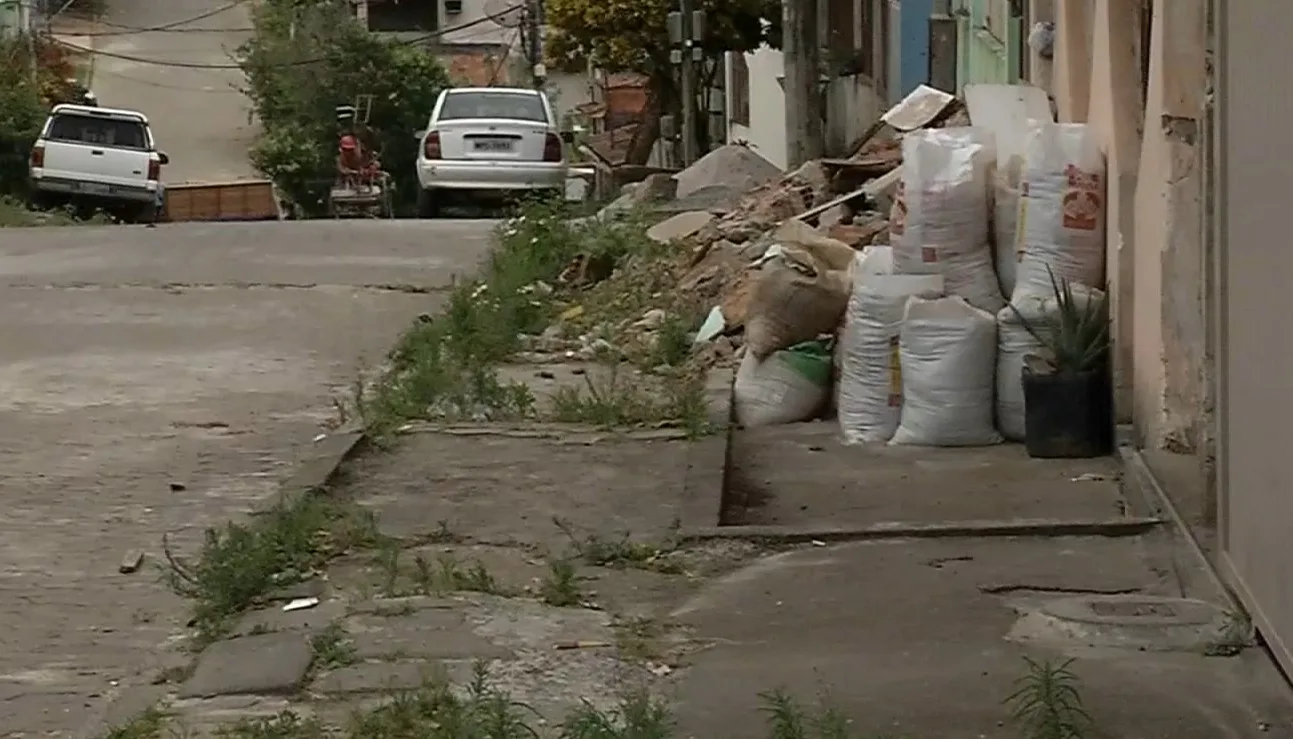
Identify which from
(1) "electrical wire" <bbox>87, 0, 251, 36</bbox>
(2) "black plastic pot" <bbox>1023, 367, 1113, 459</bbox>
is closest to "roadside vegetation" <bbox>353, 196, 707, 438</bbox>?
(2) "black plastic pot" <bbox>1023, 367, 1113, 459</bbox>

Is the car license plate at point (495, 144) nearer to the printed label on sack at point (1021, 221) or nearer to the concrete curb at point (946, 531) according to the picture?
the printed label on sack at point (1021, 221)

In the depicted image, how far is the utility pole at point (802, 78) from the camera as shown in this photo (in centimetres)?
1941

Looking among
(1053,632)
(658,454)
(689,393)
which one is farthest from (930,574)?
(689,393)

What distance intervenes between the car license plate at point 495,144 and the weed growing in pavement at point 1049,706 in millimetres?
19725

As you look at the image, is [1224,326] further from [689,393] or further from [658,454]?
[689,393]

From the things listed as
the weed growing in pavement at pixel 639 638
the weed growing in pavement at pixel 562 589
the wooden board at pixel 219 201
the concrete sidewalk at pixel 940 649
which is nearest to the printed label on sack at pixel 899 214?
the concrete sidewalk at pixel 940 649

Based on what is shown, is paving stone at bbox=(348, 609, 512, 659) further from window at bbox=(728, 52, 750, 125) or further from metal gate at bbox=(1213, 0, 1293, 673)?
window at bbox=(728, 52, 750, 125)

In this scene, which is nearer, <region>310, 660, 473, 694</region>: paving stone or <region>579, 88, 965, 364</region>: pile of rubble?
<region>310, 660, 473, 694</region>: paving stone

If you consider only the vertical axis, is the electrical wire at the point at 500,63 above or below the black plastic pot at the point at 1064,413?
above

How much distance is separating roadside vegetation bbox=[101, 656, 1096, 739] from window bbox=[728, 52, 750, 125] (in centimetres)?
2818

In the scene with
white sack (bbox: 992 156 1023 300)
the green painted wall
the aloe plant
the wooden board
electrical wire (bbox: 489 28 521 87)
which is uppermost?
electrical wire (bbox: 489 28 521 87)

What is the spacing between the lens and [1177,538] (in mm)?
6500

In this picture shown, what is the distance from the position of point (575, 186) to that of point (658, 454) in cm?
1861

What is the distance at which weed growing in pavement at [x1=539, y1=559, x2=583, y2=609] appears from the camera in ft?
19.5
